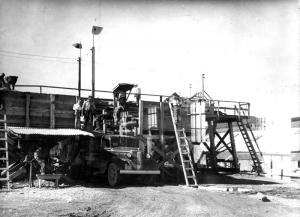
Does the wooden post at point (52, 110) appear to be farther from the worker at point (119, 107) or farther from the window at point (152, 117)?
the window at point (152, 117)

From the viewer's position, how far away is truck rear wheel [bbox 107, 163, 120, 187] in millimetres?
17078

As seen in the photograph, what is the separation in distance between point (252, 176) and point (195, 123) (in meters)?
6.00

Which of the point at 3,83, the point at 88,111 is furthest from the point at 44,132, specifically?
the point at 3,83

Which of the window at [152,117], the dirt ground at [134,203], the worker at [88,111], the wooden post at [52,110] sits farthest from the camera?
the window at [152,117]

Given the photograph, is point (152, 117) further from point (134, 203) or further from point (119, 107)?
point (134, 203)

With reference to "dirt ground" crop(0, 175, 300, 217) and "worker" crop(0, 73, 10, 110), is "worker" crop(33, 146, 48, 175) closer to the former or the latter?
"dirt ground" crop(0, 175, 300, 217)

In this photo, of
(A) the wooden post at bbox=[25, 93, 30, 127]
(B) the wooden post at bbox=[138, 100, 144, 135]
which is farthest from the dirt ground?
(B) the wooden post at bbox=[138, 100, 144, 135]

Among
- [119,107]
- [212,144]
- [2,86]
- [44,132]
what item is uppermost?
[2,86]

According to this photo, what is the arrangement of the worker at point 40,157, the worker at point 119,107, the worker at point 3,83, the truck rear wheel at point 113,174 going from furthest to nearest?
the worker at point 119,107, the worker at point 3,83, the truck rear wheel at point 113,174, the worker at point 40,157

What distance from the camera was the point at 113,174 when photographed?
17.3 metres

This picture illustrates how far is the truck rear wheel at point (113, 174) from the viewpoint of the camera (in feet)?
56.0

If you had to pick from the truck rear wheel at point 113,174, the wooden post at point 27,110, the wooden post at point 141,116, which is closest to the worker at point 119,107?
the wooden post at point 141,116

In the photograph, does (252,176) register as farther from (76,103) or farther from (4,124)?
(4,124)

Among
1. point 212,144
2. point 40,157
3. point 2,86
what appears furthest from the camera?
point 212,144
